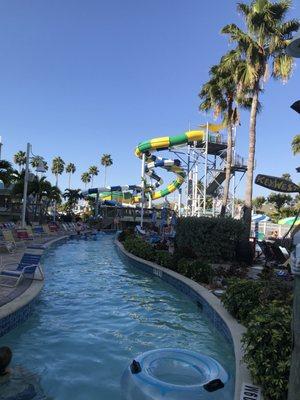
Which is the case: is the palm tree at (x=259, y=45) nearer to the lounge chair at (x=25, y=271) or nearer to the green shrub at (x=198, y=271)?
the green shrub at (x=198, y=271)

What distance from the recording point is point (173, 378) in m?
5.10

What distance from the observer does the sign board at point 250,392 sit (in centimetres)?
417

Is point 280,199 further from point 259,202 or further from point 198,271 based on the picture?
point 198,271

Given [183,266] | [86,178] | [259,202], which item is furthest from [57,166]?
[183,266]

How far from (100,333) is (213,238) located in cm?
797

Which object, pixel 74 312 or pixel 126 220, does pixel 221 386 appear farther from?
pixel 126 220

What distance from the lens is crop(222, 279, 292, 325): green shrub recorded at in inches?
268

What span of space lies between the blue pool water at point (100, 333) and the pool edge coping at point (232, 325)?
12.6 inches

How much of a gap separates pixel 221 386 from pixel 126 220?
41.4m

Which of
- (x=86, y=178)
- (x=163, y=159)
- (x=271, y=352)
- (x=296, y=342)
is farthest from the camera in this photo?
(x=86, y=178)

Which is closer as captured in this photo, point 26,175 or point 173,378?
point 173,378

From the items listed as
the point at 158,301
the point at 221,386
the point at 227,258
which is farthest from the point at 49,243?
the point at 221,386

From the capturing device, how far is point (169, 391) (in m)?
4.56

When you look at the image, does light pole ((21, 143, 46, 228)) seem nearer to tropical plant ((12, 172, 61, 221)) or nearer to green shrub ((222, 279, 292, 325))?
tropical plant ((12, 172, 61, 221))
